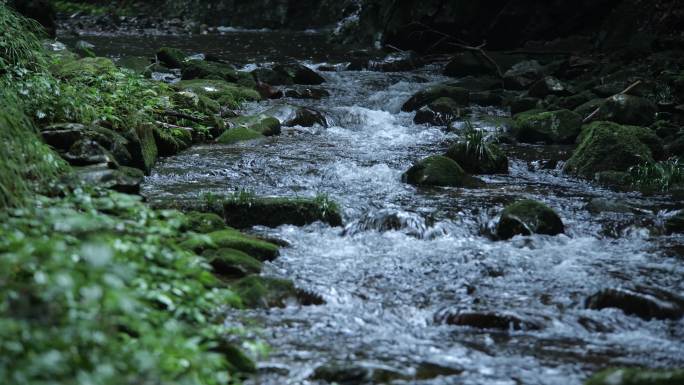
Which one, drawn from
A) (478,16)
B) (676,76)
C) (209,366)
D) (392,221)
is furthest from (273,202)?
(478,16)

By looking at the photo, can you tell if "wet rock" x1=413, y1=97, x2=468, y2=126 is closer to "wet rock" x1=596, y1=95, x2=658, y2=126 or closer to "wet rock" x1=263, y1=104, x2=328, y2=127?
"wet rock" x1=263, y1=104, x2=328, y2=127

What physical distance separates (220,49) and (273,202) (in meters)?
16.1

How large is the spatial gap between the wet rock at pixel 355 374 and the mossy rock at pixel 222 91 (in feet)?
30.0

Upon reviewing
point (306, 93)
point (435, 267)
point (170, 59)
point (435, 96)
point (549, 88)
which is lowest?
point (435, 267)

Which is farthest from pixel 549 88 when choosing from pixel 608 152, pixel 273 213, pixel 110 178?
pixel 110 178

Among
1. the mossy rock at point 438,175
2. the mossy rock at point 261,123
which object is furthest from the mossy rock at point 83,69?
the mossy rock at point 438,175

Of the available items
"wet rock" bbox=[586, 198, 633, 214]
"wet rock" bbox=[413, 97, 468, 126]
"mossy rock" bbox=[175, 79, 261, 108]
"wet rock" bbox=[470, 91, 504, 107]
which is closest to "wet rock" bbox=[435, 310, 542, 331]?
"wet rock" bbox=[586, 198, 633, 214]

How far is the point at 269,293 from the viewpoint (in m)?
5.00

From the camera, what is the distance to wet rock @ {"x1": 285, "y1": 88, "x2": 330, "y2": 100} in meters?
14.3

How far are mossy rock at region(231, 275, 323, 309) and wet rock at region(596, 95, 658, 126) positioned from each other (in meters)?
7.13

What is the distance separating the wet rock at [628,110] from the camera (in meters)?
10.5

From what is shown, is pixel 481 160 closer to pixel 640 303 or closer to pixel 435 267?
pixel 435 267

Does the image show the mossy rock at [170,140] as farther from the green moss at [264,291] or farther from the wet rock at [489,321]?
the wet rock at [489,321]

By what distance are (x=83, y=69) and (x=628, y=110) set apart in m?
7.98
